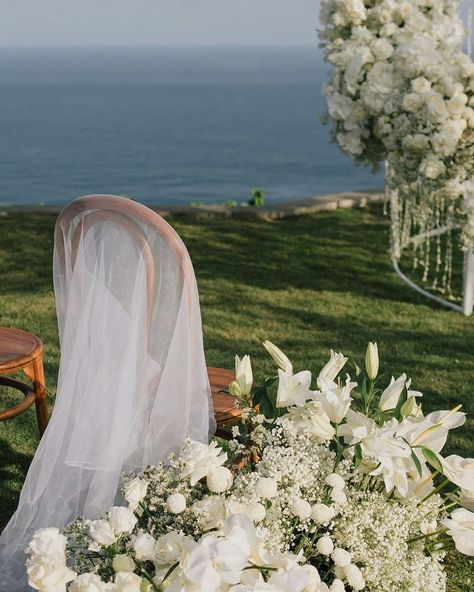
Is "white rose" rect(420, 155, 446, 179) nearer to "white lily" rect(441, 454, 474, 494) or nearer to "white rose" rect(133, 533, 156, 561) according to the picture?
"white lily" rect(441, 454, 474, 494)

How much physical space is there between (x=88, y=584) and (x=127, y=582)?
0.08 meters

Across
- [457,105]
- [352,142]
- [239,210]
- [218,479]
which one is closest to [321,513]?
[218,479]

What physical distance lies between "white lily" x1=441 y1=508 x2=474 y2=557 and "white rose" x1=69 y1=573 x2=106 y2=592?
0.94 m

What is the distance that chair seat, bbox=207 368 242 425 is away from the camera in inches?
138

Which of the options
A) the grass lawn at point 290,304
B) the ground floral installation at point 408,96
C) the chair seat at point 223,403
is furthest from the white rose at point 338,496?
the ground floral installation at point 408,96

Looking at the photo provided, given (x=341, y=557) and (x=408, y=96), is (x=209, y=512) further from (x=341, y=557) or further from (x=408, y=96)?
(x=408, y=96)

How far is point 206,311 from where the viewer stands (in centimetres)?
→ 650

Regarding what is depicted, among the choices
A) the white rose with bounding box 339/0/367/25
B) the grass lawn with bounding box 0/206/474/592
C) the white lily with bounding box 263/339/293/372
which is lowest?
the grass lawn with bounding box 0/206/474/592

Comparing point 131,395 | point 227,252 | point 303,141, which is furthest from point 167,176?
point 131,395

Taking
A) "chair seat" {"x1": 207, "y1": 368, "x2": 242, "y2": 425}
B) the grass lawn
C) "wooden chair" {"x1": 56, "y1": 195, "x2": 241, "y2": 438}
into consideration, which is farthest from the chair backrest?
the grass lawn

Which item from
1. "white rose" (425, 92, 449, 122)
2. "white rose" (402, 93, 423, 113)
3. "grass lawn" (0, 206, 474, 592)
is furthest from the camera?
"white rose" (402, 93, 423, 113)

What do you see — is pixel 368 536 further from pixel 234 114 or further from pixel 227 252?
pixel 234 114

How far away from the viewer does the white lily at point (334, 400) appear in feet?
8.14

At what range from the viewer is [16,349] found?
156 inches
